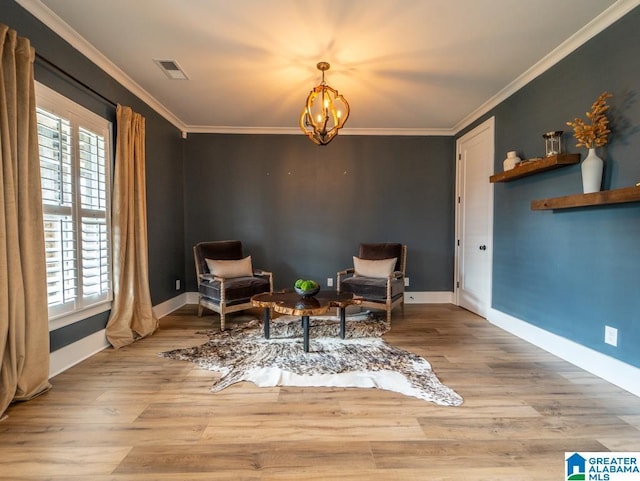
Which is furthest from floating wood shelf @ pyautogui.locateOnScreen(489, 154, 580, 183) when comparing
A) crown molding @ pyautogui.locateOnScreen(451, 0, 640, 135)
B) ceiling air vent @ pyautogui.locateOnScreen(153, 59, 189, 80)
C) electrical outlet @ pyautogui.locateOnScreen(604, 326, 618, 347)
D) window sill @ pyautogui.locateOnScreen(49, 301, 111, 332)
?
window sill @ pyautogui.locateOnScreen(49, 301, 111, 332)

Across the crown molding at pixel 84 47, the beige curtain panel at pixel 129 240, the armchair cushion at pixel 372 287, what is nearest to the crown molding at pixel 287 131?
the crown molding at pixel 84 47

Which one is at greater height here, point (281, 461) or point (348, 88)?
point (348, 88)

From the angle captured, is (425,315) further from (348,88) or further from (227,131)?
(227,131)

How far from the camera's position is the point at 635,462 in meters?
1.44

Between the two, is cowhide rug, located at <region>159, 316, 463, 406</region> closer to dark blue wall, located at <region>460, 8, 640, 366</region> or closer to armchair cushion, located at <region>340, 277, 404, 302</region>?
armchair cushion, located at <region>340, 277, 404, 302</region>

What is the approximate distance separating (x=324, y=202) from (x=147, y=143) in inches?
96.5

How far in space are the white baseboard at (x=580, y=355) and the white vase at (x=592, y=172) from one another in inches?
48.7

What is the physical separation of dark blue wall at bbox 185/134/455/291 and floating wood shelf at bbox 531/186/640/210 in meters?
2.07

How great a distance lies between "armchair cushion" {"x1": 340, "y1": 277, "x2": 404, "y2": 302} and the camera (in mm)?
3693

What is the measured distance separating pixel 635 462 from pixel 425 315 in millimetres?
2546

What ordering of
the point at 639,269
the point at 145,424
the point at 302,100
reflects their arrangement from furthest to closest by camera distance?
the point at 302,100 < the point at 639,269 < the point at 145,424

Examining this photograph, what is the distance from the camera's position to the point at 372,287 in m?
3.73

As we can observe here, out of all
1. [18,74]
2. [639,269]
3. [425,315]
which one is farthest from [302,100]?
[639,269]

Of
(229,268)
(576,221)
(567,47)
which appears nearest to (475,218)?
(576,221)
